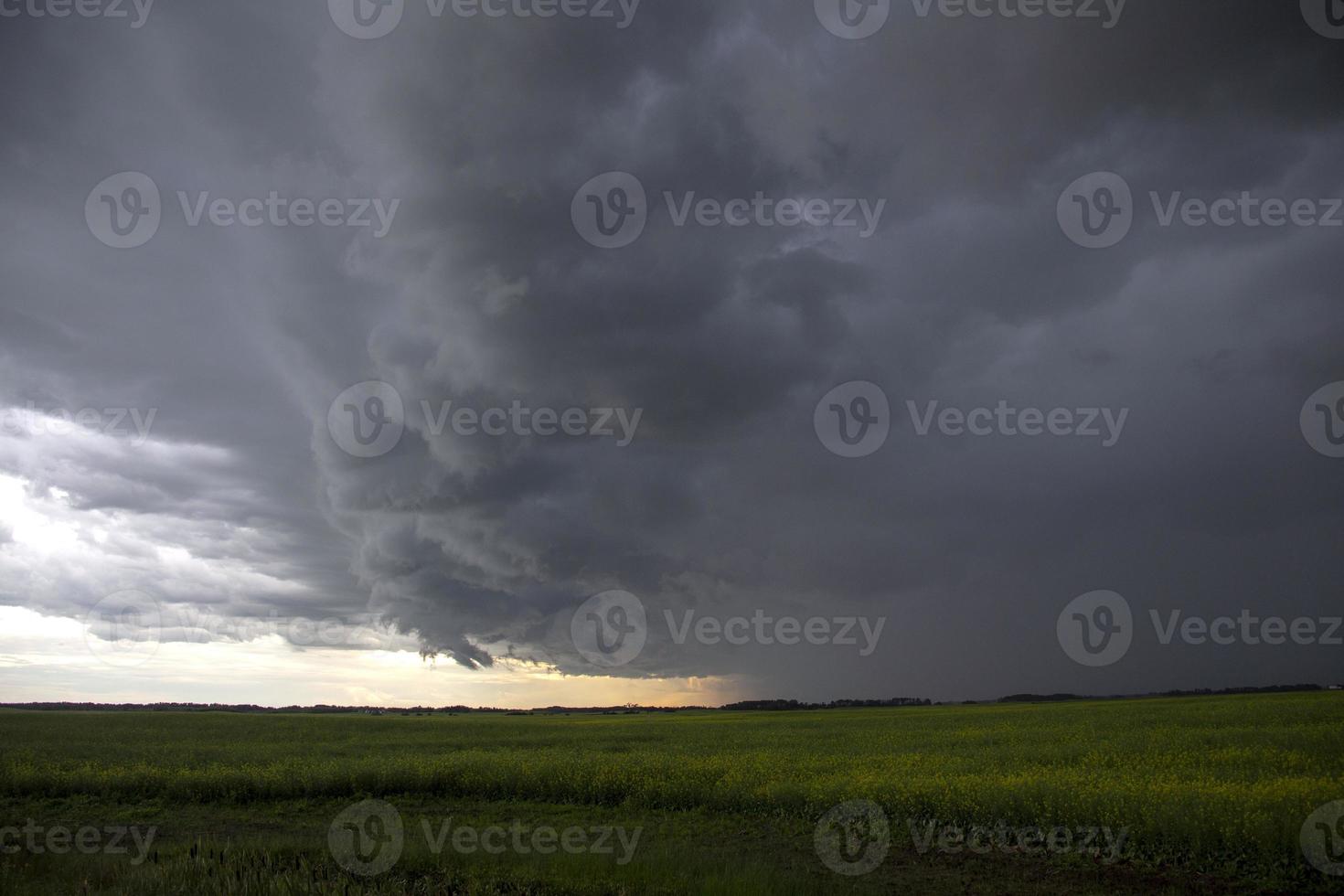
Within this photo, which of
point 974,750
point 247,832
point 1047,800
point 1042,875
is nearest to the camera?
point 1042,875

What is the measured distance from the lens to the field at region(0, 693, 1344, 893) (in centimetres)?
1105

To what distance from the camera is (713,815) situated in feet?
58.6

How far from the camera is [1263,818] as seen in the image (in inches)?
497

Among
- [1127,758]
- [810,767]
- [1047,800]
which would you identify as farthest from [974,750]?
[1047,800]

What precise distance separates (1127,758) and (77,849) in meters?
25.9

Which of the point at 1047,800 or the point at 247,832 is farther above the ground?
the point at 1047,800

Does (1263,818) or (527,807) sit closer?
(1263,818)

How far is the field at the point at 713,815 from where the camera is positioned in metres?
11.1

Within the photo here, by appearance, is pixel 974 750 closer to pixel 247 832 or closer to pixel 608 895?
pixel 608 895

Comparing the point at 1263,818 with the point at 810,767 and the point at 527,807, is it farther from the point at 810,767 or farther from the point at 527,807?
the point at 527,807

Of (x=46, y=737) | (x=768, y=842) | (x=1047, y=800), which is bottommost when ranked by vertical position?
(x=46, y=737)

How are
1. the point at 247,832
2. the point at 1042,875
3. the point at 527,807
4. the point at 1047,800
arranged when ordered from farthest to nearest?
the point at 527,807
the point at 247,832
the point at 1047,800
the point at 1042,875

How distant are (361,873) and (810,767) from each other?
1482 cm

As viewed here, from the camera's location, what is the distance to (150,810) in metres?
19.2
